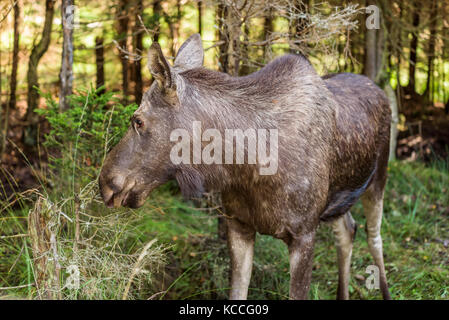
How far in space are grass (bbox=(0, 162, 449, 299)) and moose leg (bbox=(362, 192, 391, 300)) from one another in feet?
0.98

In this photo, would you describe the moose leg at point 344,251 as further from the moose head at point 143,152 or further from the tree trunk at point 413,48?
the tree trunk at point 413,48

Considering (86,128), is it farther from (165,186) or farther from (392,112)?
(392,112)

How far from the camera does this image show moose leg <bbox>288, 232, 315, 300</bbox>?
13.1ft

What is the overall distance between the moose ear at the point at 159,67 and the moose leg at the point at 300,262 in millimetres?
1512


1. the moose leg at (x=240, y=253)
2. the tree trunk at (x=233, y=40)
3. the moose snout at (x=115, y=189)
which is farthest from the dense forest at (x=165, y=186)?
the moose leg at (x=240, y=253)

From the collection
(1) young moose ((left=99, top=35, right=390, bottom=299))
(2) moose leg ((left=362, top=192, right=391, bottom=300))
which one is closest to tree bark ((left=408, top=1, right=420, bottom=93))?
(2) moose leg ((left=362, top=192, right=391, bottom=300))

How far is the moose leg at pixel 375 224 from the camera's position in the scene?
5.33 meters

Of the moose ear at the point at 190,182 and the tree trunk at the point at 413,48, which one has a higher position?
the tree trunk at the point at 413,48

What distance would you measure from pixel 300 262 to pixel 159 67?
1801 millimetres

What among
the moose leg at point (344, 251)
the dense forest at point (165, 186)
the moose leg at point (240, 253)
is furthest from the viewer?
the moose leg at point (344, 251)

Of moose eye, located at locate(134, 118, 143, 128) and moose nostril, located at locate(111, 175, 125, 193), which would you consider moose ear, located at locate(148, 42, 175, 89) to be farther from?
moose nostril, located at locate(111, 175, 125, 193)

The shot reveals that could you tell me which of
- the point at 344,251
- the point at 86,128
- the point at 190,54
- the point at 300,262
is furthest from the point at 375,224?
the point at 86,128

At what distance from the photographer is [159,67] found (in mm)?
3434
